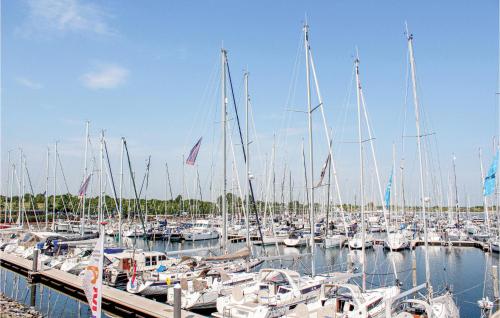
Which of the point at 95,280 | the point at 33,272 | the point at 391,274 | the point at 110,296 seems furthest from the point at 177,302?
the point at 391,274

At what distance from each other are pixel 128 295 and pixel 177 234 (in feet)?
137

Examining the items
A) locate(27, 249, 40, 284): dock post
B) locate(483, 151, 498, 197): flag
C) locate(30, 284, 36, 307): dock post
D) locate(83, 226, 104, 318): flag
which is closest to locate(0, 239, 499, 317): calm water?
locate(30, 284, 36, 307): dock post

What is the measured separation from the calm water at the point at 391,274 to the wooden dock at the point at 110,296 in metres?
0.59

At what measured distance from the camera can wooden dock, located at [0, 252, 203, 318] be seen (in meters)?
21.4

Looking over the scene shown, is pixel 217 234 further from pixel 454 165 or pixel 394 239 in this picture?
pixel 454 165

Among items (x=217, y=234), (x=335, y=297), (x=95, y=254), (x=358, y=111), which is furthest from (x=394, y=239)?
(x=95, y=254)

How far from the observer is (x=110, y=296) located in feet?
80.3

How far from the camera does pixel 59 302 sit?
27297mm

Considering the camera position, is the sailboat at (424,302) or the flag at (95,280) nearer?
the flag at (95,280)

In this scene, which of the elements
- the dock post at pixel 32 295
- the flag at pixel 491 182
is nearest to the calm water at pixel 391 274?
the dock post at pixel 32 295

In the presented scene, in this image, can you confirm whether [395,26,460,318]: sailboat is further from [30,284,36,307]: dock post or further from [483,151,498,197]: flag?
[30,284,36,307]: dock post

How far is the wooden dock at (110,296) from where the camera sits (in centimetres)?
2142

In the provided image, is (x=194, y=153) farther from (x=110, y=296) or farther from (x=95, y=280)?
(x=95, y=280)

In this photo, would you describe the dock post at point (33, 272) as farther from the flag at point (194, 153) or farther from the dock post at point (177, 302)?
the dock post at point (177, 302)
